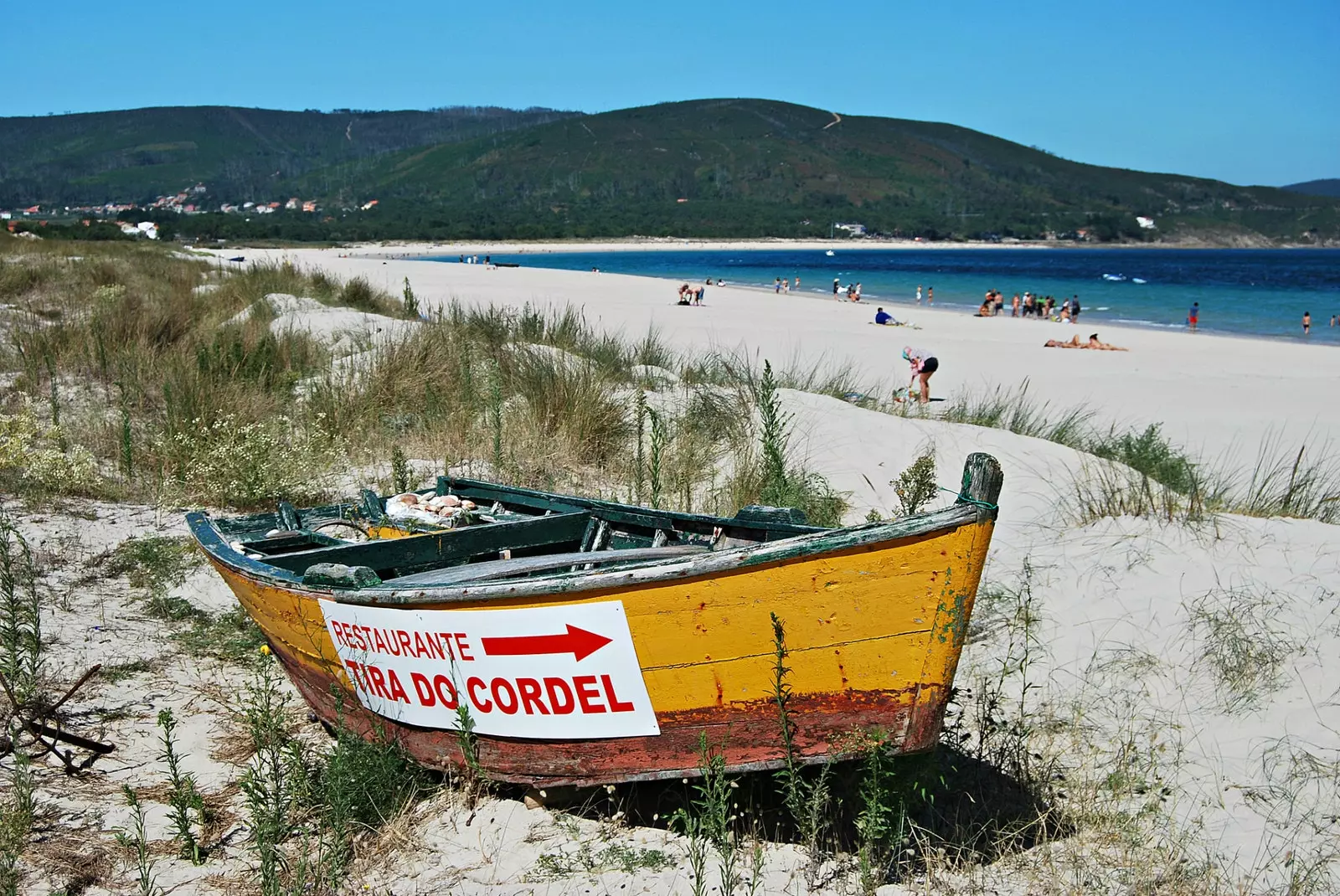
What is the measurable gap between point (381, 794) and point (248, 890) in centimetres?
54

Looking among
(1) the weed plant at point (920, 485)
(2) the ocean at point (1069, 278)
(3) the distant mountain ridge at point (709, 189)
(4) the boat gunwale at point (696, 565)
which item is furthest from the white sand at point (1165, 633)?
(3) the distant mountain ridge at point (709, 189)

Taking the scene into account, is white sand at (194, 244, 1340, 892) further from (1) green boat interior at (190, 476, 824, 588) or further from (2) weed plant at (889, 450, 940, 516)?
(1) green boat interior at (190, 476, 824, 588)

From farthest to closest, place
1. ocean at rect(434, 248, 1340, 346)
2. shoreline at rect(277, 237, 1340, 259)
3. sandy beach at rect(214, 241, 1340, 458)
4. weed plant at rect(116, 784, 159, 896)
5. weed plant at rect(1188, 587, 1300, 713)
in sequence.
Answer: shoreline at rect(277, 237, 1340, 259) → ocean at rect(434, 248, 1340, 346) → sandy beach at rect(214, 241, 1340, 458) → weed plant at rect(1188, 587, 1300, 713) → weed plant at rect(116, 784, 159, 896)

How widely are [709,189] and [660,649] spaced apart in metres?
156

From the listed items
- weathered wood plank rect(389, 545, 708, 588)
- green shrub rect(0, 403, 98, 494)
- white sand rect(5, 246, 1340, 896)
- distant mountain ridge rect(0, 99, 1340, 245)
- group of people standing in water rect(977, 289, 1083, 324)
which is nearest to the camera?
white sand rect(5, 246, 1340, 896)

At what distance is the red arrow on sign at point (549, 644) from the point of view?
10.8 feet

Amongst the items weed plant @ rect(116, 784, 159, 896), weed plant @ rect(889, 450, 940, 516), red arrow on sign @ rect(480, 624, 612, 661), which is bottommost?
weed plant @ rect(116, 784, 159, 896)

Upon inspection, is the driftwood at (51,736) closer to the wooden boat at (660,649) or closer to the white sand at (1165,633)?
the wooden boat at (660,649)

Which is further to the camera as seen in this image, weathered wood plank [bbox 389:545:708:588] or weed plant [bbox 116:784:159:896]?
weathered wood plank [bbox 389:545:708:588]

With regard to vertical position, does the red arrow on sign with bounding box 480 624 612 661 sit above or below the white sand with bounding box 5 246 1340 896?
above

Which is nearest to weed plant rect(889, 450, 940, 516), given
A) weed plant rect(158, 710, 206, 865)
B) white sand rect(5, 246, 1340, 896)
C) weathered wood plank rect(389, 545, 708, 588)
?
white sand rect(5, 246, 1340, 896)

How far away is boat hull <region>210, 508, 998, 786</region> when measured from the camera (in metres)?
3.05

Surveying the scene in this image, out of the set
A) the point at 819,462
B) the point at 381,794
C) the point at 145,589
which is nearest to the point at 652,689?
the point at 381,794

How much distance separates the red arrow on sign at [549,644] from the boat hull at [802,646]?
116mm
